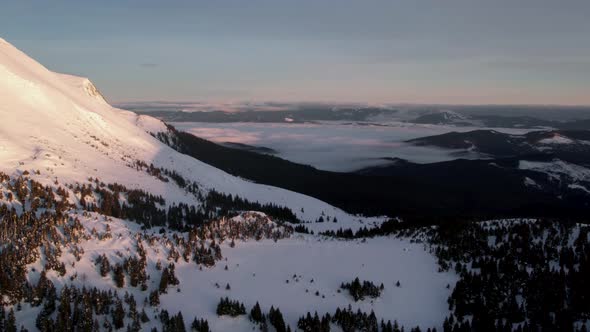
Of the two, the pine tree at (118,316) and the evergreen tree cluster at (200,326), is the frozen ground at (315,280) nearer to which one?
the evergreen tree cluster at (200,326)

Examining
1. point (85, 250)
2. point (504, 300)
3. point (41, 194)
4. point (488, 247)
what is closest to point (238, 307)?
point (85, 250)

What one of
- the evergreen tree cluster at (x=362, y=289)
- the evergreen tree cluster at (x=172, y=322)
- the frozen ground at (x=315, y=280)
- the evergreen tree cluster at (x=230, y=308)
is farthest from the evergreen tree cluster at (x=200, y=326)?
the evergreen tree cluster at (x=362, y=289)

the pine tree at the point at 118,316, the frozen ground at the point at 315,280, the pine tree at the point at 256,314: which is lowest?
the frozen ground at the point at 315,280

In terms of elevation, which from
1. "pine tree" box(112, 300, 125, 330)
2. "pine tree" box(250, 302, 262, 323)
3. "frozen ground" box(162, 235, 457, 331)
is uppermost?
"pine tree" box(112, 300, 125, 330)

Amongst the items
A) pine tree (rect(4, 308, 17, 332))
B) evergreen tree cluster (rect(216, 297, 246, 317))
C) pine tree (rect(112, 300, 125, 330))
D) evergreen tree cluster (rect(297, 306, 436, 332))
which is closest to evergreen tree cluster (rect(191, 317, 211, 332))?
evergreen tree cluster (rect(216, 297, 246, 317))

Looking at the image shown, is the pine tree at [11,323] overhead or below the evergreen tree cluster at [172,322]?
overhead

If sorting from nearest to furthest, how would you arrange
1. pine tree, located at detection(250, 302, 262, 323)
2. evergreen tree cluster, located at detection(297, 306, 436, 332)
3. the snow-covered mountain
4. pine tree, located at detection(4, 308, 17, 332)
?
pine tree, located at detection(4, 308, 17, 332)
the snow-covered mountain
evergreen tree cluster, located at detection(297, 306, 436, 332)
pine tree, located at detection(250, 302, 262, 323)

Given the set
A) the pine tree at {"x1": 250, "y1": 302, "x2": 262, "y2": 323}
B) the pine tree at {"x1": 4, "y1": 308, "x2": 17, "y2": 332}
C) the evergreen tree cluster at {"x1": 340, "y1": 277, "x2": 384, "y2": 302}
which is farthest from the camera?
the evergreen tree cluster at {"x1": 340, "y1": 277, "x2": 384, "y2": 302}

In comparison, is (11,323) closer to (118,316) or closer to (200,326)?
(118,316)

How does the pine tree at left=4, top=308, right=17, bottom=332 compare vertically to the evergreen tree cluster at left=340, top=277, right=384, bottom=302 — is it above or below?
above

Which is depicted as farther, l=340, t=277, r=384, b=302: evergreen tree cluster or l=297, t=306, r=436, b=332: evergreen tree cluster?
l=340, t=277, r=384, b=302: evergreen tree cluster

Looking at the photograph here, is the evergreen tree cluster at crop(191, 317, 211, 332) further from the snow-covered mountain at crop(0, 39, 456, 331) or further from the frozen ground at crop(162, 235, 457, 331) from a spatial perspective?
the frozen ground at crop(162, 235, 457, 331)
